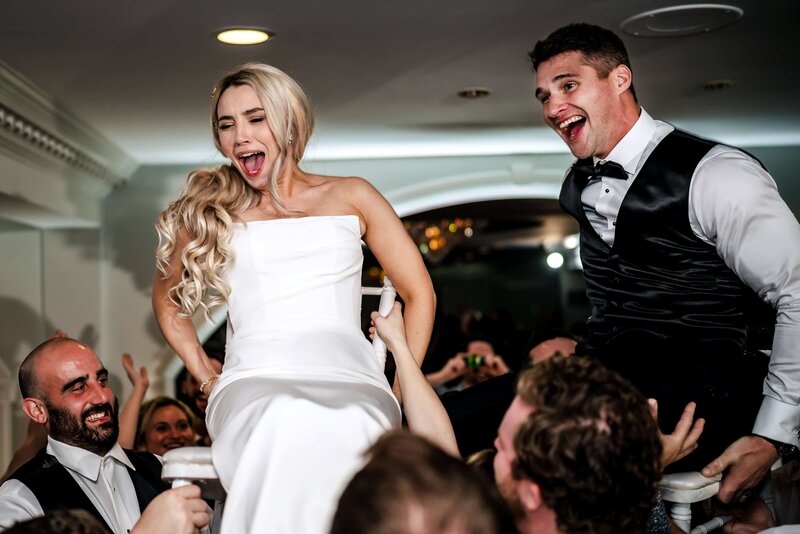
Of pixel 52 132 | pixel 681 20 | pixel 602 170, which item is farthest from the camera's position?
pixel 52 132

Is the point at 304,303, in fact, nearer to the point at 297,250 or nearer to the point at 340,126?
the point at 297,250

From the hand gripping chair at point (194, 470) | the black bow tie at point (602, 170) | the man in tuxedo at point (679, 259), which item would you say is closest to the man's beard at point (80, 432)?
the hand gripping chair at point (194, 470)

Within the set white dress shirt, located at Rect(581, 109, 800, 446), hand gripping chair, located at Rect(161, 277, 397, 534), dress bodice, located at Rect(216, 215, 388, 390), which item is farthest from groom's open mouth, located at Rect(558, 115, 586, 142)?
hand gripping chair, located at Rect(161, 277, 397, 534)

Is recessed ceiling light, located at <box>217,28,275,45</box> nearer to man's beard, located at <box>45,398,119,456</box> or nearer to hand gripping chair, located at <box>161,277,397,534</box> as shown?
man's beard, located at <box>45,398,119,456</box>

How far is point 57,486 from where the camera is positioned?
2.90m

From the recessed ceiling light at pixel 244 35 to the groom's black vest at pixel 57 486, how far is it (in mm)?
1841

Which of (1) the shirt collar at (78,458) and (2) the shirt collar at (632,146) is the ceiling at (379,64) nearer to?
(2) the shirt collar at (632,146)

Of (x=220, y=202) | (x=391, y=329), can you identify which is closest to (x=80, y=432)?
(x=220, y=202)

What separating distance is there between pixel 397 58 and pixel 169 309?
2.42 m

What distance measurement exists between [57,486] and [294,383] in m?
1.19

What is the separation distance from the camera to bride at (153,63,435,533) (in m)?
1.92

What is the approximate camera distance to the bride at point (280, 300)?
1.92 m

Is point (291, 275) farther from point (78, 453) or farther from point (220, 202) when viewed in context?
point (78, 453)

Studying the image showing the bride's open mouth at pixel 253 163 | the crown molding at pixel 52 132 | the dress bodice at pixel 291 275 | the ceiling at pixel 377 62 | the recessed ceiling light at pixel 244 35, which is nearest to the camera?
the dress bodice at pixel 291 275
